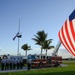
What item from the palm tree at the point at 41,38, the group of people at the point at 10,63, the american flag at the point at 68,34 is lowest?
the group of people at the point at 10,63

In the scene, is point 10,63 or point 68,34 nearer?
point 68,34

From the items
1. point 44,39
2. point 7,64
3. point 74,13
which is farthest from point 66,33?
point 44,39

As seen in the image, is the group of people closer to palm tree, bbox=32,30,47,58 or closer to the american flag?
the american flag

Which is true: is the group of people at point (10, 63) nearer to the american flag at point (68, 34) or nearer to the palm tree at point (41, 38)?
the american flag at point (68, 34)

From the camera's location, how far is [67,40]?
18.4 m

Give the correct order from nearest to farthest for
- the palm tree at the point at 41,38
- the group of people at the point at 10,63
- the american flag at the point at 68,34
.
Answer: the american flag at the point at 68,34, the group of people at the point at 10,63, the palm tree at the point at 41,38

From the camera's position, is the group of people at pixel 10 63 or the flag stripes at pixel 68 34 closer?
the flag stripes at pixel 68 34

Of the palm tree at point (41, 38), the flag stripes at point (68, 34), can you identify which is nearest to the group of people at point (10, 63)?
the flag stripes at point (68, 34)

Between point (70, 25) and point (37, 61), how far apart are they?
22094 mm

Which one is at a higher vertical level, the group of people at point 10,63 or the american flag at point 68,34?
the american flag at point 68,34

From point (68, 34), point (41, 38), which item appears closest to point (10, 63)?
point (68, 34)

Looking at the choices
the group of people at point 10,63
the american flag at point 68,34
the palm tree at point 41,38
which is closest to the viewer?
the american flag at point 68,34

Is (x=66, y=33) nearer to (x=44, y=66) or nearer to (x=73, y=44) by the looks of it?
(x=73, y=44)

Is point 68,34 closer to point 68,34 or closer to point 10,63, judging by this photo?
point 68,34
